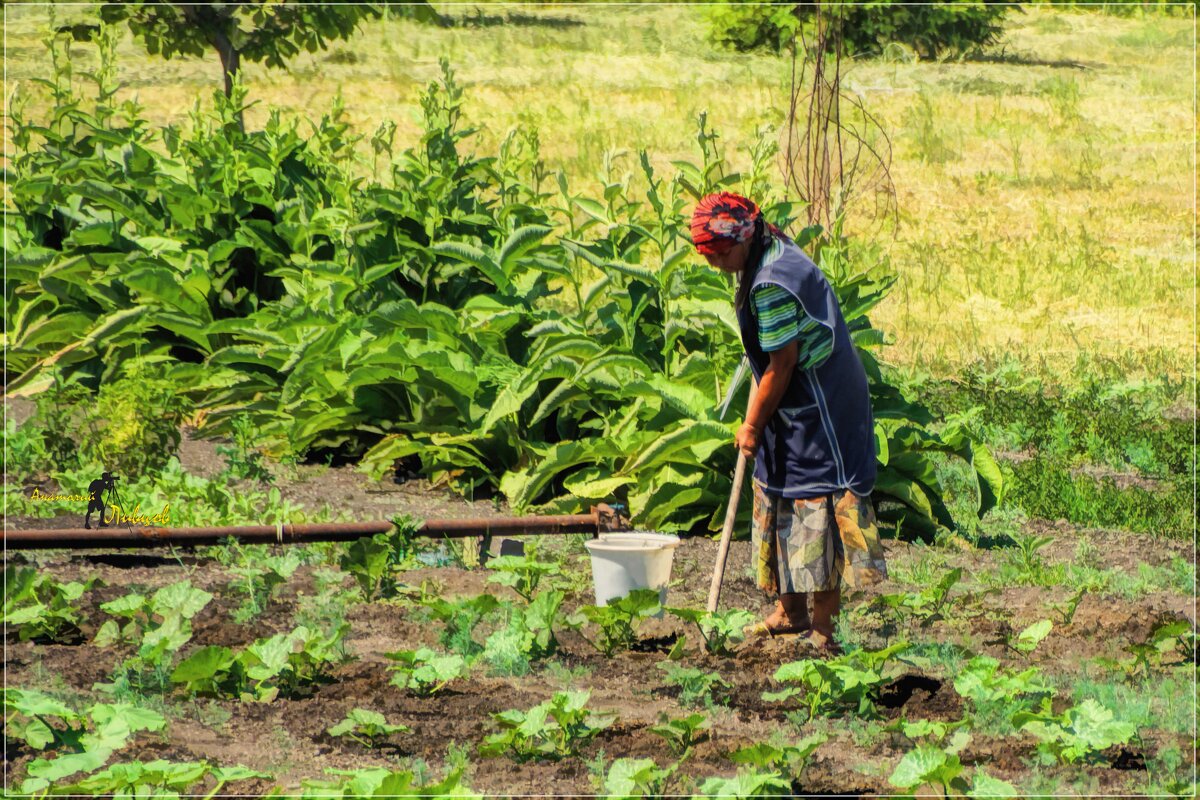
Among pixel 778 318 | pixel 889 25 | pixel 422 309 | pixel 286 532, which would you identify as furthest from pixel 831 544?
pixel 889 25

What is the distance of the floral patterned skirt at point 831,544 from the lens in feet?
16.9

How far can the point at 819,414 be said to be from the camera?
512cm

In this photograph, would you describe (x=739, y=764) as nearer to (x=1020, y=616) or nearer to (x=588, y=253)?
(x=1020, y=616)

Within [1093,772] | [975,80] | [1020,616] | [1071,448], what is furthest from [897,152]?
[1093,772]

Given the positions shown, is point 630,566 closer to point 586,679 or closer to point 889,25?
point 586,679

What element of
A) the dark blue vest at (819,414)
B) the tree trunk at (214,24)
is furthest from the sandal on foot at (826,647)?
the tree trunk at (214,24)

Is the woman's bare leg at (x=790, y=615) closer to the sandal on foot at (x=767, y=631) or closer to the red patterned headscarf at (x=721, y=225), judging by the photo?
the sandal on foot at (x=767, y=631)

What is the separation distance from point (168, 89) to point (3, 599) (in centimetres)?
2080

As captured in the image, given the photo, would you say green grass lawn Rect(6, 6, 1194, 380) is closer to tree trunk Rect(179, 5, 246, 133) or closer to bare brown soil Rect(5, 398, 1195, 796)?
tree trunk Rect(179, 5, 246, 133)

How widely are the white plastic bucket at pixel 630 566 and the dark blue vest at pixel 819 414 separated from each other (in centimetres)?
53

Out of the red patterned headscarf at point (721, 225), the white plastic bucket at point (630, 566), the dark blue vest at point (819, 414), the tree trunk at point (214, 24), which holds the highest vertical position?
the tree trunk at point (214, 24)

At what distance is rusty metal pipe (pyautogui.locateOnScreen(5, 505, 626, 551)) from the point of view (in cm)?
548

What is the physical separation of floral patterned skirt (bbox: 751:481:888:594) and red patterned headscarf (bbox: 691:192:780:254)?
93cm

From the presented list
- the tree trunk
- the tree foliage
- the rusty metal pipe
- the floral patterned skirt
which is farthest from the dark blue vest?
the tree foliage
